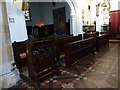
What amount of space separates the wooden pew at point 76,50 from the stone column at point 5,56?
1.47 metres

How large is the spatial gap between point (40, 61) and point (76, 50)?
1448mm

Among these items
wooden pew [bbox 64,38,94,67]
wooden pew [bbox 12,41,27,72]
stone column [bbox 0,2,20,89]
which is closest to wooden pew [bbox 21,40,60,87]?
stone column [bbox 0,2,20,89]

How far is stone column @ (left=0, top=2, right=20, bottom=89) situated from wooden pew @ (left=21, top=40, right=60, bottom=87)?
1.12 ft

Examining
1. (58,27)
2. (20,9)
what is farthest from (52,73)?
(58,27)

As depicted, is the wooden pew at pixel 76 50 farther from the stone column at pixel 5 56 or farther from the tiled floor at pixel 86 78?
the stone column at pixel 5 56

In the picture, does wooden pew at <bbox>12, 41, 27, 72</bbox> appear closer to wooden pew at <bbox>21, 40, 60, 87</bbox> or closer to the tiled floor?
wooden pew at <bbox>21, 40, 60, 87</bbox>

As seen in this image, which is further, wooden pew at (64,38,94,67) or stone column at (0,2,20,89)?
wooden pew at (64,38,94,67)

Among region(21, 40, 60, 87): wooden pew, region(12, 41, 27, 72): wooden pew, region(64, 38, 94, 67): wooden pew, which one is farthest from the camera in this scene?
region(64, 38, 94, 67): wooden pew

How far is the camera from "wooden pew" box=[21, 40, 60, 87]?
2.33 meters

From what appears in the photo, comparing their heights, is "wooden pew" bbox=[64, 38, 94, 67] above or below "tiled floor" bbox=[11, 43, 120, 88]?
above

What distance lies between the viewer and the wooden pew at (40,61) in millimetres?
2330

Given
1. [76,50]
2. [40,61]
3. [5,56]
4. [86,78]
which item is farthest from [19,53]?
[86,78]

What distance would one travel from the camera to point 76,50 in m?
3.60

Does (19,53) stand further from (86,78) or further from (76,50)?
(86,78)
